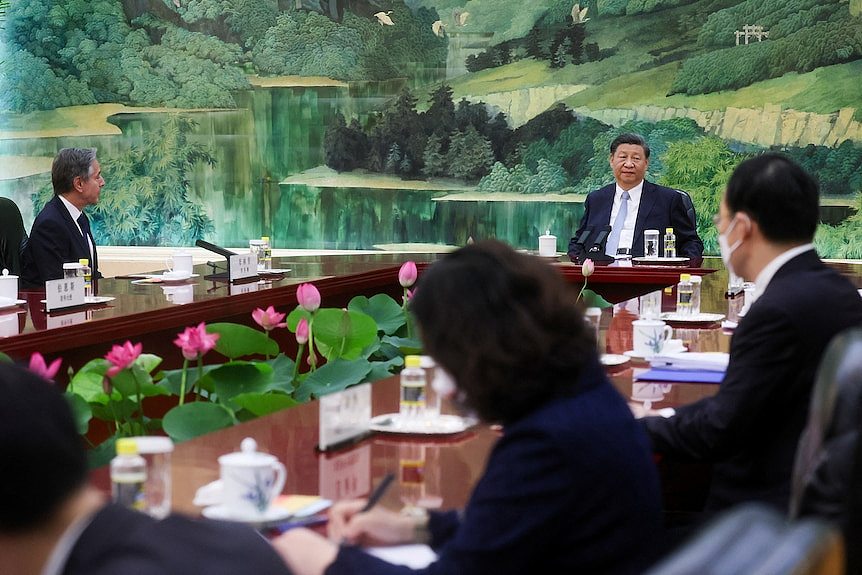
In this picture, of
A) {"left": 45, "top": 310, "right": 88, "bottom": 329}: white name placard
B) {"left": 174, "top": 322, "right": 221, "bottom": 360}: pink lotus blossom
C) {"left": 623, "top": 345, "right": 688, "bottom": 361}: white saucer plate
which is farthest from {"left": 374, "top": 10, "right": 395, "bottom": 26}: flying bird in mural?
{"left": 174, "top": 322, "right": 221, "bottom": 360}: pink lotus blossom

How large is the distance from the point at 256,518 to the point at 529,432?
485mm

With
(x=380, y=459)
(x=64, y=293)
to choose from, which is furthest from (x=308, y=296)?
(x=64, y=293)

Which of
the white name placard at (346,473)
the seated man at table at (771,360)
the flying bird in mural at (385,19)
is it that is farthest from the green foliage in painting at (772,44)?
the white name placard at (346,473)

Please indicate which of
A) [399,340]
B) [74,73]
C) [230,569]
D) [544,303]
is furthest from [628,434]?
[74,73]

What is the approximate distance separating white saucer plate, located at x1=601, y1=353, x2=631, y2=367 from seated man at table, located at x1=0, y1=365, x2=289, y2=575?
2259 millimetres

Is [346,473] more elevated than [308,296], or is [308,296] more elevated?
[308,296]

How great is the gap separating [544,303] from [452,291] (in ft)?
0.40

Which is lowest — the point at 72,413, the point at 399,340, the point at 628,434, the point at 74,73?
the point at 399,340

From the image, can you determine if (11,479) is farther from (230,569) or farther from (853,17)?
(853,17)

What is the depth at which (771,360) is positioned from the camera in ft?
8.02

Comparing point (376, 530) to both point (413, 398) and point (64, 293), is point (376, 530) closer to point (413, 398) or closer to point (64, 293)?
point (413, 398)

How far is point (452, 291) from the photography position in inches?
62.7

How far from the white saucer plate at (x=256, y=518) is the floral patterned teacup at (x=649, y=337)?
179 cm

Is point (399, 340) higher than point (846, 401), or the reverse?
point (846, 401)
